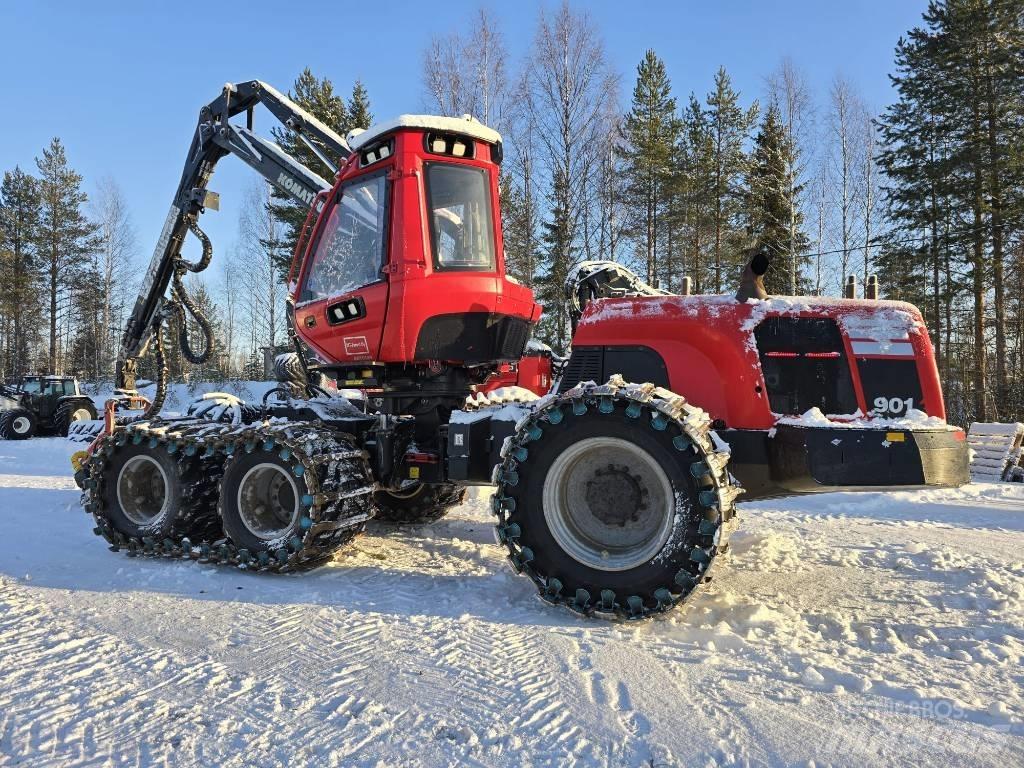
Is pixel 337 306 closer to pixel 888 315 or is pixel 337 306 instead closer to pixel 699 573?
pixel 699 573

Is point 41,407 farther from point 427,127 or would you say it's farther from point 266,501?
point 427,127

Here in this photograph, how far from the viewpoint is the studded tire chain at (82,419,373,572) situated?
14.2 feet

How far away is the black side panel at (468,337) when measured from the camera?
15.6ft

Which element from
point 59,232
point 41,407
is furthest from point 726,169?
point 59,232

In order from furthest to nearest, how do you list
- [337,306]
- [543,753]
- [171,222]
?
[171,222], [337,306], [543,753]

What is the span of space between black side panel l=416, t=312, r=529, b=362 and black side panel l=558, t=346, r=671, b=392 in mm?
849

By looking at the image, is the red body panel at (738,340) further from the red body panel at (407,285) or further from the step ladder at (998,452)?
the step ladder at (998,452)

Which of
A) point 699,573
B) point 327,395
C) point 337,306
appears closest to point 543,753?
point 699,573

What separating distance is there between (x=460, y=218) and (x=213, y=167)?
3.61 metres

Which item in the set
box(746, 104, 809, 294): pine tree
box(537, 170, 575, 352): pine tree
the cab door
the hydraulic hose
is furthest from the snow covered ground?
box(746, 104, 809, 294): pine tree

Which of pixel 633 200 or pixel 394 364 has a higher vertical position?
pixel 633 200

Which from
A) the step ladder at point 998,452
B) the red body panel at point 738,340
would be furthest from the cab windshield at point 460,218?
the step ladder at point 998,452

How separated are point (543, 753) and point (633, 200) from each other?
70.3 feet

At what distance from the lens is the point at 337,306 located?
4906 mm
